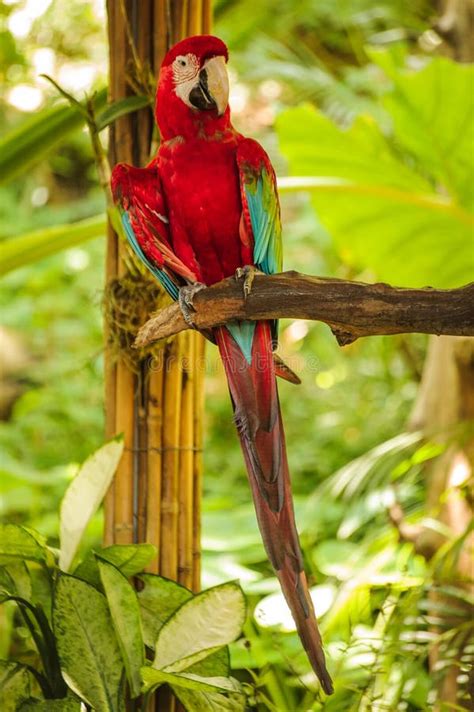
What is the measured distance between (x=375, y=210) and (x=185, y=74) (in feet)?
3.10

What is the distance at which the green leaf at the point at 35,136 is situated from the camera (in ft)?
3.14

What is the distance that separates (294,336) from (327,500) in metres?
0.69

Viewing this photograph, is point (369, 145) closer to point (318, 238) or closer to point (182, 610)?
point (318, 238)

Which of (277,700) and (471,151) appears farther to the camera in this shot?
(471,151)

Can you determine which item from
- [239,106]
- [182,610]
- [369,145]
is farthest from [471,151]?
[239,106]

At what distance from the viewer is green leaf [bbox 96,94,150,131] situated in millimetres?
789

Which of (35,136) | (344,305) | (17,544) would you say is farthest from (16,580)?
(35,136)

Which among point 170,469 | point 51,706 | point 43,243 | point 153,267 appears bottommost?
point 51,706

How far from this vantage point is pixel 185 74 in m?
0.61

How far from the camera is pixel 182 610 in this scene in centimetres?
70

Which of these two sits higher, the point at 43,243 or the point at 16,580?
the point at 43,243

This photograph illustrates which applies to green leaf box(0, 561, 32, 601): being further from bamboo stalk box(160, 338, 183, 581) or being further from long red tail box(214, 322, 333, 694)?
long red tail box(214, 322, 333, 694)

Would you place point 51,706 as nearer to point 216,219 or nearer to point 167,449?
point 167,449

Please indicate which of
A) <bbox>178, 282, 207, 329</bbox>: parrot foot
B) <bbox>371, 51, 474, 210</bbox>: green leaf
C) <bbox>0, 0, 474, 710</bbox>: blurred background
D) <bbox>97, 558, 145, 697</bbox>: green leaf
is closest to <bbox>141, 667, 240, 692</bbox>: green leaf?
<bbox>97, 558, 145, 697</bbox>: green leaf
